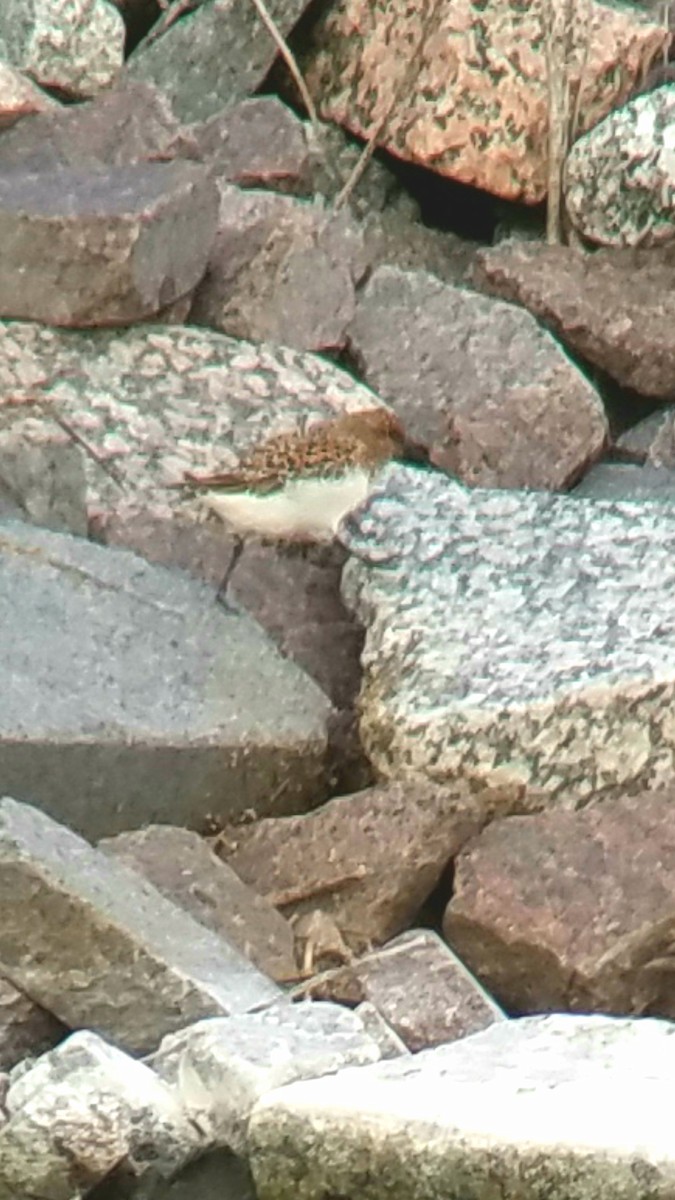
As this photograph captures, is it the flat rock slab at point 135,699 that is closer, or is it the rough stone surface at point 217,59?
the flat rock slab at point 135,699

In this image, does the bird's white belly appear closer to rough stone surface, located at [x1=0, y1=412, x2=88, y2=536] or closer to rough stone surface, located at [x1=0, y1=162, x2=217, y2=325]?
rough stone surface, located at [x1=0, y1=412, x2=88, y2=536]

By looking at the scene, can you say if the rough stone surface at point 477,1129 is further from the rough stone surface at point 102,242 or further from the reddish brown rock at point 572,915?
the rough stone surface at point 102,242

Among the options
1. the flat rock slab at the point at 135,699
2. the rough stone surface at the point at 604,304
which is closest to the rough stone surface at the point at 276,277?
the rough stone surface at the point at 604,304

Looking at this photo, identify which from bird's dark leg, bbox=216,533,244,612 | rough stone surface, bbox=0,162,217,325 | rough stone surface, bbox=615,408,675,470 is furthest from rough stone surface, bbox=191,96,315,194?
bird's dark leg, bbox=216,533,244,612

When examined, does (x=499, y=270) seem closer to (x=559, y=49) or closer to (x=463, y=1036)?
(x=559, y=49)

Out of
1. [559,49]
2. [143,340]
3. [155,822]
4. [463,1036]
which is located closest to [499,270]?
[559,49]

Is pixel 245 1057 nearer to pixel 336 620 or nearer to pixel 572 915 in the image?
pixel 572 915

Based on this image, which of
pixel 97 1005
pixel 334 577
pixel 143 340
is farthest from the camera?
pixel 143 340
